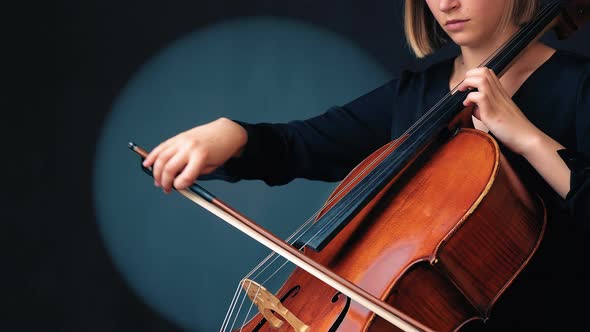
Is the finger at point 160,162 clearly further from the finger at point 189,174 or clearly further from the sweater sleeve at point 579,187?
the sweater sleeve at point 579,187

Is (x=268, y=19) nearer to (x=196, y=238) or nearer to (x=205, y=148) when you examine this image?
(x=196, y=238)

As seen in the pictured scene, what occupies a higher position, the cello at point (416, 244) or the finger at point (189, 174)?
the finger at point (189, 174)

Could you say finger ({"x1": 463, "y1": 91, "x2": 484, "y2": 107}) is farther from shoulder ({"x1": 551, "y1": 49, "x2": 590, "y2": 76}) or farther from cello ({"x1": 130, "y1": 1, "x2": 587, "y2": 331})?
shoulder ({"x1": 551, "y1": 49, "x2": 590, "y2": 76})

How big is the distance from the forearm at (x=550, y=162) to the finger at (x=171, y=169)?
40 centimetres

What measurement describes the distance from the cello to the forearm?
3 centimetres

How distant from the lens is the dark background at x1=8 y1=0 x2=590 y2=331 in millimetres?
1527

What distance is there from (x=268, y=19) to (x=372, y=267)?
1.02 metres

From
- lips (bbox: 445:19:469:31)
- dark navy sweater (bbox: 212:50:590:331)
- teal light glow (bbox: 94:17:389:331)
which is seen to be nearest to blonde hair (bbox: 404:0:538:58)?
dark navy sweater (bbox: 212:50:590:331)

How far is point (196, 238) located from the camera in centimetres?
160

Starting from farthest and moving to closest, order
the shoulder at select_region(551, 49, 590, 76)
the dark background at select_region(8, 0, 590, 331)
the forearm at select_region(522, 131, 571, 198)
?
the dark background at select_region(8, 0, 590, 331), the shoulder at select_region(551, 49, 590, 76), the forearm at select_region(522, 131, 571, 198)

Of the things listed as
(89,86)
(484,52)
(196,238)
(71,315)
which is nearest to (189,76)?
(89,86)

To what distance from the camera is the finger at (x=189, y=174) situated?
73 cm

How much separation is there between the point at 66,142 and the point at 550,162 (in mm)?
1136

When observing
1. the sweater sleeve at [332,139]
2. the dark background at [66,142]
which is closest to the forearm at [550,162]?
the sweater sleeve at [332,139]
